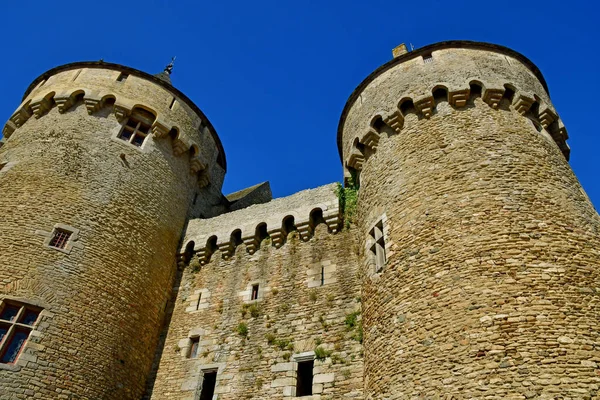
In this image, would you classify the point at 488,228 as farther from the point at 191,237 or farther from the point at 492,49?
the point at 191,237

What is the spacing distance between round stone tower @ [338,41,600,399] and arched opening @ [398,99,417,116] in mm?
30

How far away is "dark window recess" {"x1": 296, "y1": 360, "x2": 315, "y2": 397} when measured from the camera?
10.4 meters

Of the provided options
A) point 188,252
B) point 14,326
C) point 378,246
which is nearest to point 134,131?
point 188,252

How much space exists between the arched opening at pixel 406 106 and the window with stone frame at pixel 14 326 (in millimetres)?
10164

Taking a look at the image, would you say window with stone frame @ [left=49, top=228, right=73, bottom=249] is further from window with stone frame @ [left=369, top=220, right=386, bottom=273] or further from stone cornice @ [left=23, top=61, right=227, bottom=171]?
window with stone frame @ [left=369, top=220, right=386, bottom=273]

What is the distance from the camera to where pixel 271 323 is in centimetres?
1172

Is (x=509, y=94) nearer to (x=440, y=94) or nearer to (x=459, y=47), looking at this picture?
Answer: (x=440, y=94)

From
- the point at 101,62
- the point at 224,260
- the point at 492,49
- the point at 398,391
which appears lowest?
the point at 398,391

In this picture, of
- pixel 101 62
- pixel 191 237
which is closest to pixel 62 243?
pixel 191 237

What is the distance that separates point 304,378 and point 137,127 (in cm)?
998

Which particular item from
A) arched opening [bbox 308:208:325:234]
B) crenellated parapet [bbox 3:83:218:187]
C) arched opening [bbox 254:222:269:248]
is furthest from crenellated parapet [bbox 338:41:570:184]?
crenellated parapet [bbox 3:83:218:187]

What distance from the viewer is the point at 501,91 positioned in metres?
11.3

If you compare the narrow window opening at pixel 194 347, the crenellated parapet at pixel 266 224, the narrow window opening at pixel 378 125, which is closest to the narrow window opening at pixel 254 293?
the crenellated parapet at pixel 266 224

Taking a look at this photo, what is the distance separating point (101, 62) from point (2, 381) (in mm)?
11424
